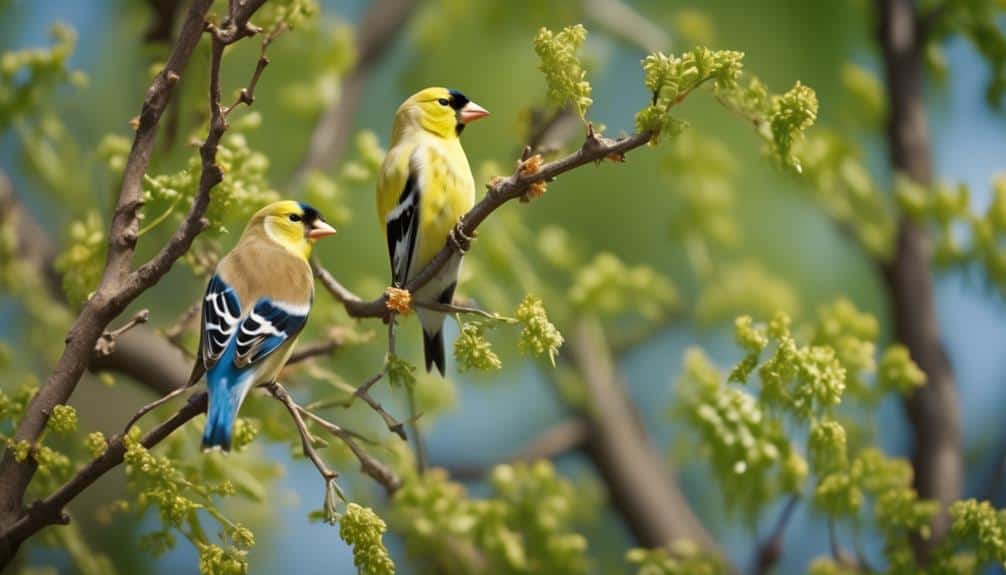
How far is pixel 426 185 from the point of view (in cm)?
333

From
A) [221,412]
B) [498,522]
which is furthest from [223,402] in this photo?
[498,522]

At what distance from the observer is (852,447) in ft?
14.5

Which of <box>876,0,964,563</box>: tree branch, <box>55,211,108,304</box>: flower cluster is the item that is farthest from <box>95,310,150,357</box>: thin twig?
<box>876,0,964,563</box>: tree branch

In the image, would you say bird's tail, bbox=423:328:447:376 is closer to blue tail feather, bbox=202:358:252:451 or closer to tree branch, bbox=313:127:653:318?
tree branch, bbox=313:127:653:318

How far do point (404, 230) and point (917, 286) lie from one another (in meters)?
3.55

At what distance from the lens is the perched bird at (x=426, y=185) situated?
3324 mm

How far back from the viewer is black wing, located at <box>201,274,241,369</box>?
2844 millimetres

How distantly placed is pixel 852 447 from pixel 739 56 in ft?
6.90

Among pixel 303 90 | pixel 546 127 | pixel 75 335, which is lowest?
pixel 75 335

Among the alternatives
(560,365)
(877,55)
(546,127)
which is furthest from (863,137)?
(546,127)

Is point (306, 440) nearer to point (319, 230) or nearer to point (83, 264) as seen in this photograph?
point (319, 230)

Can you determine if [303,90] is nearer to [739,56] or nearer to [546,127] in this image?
[546,127]

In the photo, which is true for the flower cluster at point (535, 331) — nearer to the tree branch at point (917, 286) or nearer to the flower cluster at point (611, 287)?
the flower cluster at point (611, 287)

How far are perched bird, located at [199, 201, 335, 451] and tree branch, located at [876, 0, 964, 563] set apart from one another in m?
3.14
